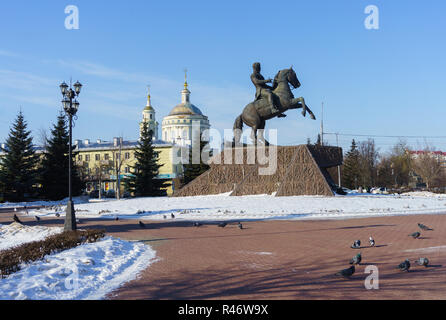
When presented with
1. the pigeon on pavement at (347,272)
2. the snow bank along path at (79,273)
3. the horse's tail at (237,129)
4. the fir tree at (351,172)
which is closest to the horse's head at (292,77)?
the horse's tail at (237,129)

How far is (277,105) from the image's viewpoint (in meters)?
26.0

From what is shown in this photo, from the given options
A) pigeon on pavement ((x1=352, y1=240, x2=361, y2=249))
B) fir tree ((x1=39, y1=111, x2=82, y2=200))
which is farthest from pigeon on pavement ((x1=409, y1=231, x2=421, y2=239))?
fir tree ((x1=39, y1=111, x2=82, y2=200))

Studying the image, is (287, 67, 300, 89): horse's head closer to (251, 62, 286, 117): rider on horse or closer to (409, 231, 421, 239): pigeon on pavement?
(251, 62, 286, 117): rider on horse

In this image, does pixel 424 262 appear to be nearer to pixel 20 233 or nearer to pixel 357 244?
pixel 357 244

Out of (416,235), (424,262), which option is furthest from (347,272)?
(416,235)

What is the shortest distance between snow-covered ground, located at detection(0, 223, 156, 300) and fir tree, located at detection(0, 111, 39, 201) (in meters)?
31.7

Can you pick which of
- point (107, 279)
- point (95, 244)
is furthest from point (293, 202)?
point (107, 279)

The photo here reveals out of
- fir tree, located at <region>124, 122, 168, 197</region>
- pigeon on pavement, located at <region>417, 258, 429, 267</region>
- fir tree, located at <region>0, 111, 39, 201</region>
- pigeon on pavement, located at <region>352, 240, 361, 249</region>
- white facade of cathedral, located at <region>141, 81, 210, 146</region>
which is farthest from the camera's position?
white facade of cathedral, located at <region>141, 81, 210, 146</region>

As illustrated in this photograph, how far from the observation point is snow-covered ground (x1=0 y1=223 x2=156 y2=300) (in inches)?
256

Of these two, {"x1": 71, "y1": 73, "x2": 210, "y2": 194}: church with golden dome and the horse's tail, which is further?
{"x1": 71, "y1": 73, "x2": 210, "y2": 194}: church with golden dome

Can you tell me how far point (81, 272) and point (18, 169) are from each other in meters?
35.5
